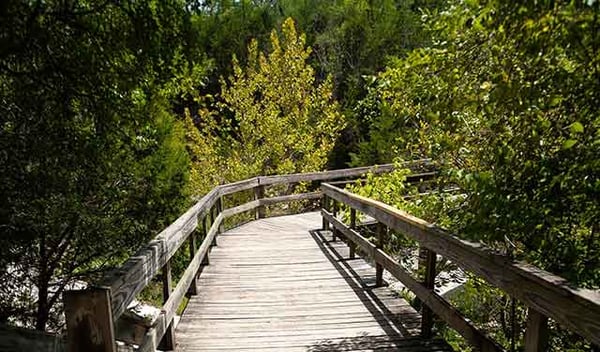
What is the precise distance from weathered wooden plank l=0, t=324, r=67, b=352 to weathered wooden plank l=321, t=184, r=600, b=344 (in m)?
1.94

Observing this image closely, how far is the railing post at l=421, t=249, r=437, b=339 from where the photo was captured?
2.99m

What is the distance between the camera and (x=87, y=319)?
5.12 ft

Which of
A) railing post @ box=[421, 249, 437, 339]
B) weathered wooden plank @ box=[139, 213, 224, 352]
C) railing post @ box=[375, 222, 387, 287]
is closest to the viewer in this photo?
weathered wooden plank @ box=[139, 213, 224, 352]

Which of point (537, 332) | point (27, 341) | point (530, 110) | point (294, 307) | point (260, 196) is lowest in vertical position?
point (294, 307)

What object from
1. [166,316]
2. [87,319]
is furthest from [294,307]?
[87,319]

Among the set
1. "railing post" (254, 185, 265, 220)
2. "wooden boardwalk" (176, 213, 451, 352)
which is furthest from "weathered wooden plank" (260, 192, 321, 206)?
"wooden boardwalk" (176, 213, 451, 352)

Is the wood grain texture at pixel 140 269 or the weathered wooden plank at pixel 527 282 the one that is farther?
the wood grain texture at pixel 140 269

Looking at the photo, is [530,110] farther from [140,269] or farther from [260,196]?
[260,196]

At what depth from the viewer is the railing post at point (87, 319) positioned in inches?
60.9

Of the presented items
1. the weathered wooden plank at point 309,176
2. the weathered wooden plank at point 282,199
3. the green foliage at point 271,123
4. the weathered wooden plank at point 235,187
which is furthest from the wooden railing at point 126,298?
the green foliage at point 271,123

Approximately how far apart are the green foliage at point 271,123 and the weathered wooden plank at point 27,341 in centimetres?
980

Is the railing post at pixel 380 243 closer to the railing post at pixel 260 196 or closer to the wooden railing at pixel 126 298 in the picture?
the wooden railing at pixel 126 298

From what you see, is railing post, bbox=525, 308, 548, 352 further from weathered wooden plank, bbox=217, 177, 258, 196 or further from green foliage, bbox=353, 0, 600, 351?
weathered wooden plank, bbox=217, 177, 258, 196

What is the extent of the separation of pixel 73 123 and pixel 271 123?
8747 millimetres
